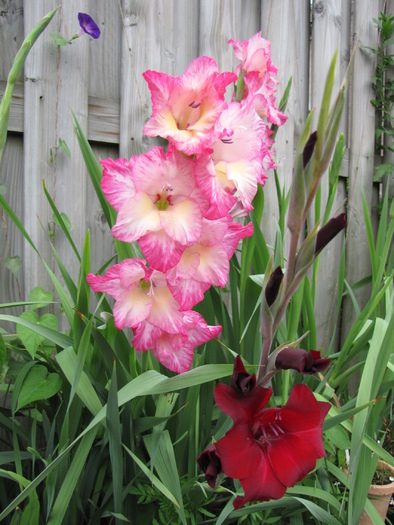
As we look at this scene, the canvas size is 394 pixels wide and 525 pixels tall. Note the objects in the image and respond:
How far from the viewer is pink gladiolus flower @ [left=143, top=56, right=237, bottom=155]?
50 centimetres

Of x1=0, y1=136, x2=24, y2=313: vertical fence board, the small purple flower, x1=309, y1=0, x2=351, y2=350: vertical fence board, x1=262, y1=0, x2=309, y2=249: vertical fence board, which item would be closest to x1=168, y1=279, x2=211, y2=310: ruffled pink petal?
x1=0, y1=136, x2=24, y2=313: vertical fence board

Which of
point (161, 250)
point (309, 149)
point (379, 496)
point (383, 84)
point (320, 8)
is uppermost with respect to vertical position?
point (320, 8)

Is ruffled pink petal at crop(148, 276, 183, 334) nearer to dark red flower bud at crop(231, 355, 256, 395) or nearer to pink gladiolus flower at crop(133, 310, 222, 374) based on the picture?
pink gladiolus flower at crop(133, 310, 222, 374)

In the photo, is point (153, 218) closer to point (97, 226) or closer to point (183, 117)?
point (183, 117)

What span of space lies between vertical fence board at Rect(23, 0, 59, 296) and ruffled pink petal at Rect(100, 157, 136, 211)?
0.85 m

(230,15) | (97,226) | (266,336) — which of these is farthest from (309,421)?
(230,15)

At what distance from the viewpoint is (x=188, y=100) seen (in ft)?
1.71

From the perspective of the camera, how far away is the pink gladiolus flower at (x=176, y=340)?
56 centimetres

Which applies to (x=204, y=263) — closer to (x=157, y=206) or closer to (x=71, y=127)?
(x=157, y=206)

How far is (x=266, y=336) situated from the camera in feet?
1.38

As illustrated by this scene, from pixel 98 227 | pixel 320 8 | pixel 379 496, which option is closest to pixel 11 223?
pixel 98 227

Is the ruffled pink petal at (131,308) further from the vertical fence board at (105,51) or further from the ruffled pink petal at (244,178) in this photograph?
the vertical fence board at (105,51)

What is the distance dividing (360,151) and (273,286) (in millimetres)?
1828

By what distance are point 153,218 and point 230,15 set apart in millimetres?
1392
